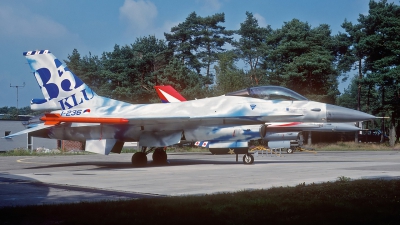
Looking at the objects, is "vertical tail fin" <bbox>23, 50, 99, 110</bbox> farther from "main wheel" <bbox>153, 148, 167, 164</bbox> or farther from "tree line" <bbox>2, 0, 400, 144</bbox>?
"tree line" <bbox>2, 0, 400, 144</bbox>

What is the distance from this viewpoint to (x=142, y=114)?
19.5 metres

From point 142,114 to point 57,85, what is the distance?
14.4 ft

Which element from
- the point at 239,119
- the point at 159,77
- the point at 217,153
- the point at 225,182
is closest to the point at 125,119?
the point at 239,119

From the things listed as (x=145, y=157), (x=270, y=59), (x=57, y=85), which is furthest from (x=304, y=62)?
(x=57, y=85)

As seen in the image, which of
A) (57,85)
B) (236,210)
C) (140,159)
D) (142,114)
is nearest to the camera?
(236,210)

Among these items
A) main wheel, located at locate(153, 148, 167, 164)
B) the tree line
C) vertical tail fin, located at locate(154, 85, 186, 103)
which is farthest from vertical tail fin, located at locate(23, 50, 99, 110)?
the tree line

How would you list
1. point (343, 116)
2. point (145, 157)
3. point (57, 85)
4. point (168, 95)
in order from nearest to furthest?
point (343, 116)
point (145, 157)
point (57, 85)
point (168, 95)

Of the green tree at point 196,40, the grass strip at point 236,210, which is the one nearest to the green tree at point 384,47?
the green tree at point 196,40

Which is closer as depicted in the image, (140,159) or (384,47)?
(140,159)

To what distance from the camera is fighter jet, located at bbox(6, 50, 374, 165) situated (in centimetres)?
1834

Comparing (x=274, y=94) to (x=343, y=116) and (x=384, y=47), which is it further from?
(x=384, y=47)

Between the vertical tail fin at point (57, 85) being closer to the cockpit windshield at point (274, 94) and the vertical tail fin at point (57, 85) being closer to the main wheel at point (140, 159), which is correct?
the main wheel at point (140, 159)

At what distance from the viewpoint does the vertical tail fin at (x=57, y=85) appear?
21219 millimetres

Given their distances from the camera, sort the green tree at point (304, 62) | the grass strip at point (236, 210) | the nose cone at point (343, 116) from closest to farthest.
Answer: the grass strip at point (236, 210)
the nose cone at point (343, 116)
the green tree at point (304, 62)
